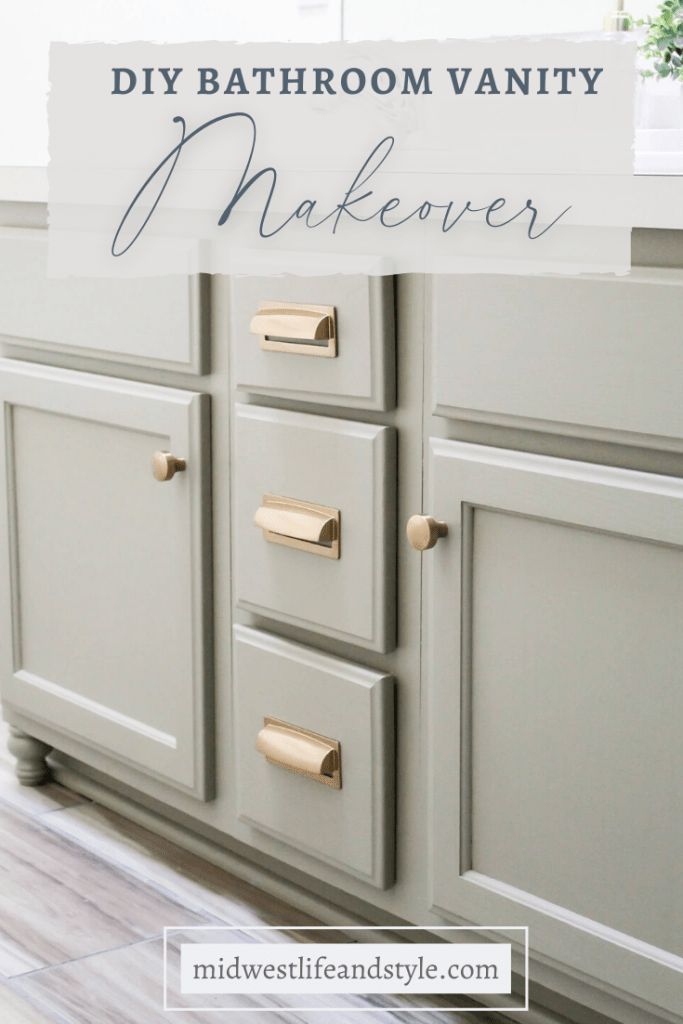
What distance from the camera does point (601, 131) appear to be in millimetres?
1121

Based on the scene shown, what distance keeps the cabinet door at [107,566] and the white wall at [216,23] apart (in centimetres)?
36

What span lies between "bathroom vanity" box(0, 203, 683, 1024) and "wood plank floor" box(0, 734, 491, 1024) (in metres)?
0.04

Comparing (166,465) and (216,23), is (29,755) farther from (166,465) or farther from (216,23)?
(216,23)

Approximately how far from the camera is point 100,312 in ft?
4.59

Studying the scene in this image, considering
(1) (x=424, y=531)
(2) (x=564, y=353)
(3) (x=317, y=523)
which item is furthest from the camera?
(3) (x=317, y=523)

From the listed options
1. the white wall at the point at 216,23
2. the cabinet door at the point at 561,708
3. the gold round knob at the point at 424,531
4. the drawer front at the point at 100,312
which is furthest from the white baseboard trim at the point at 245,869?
the white wall at the point at 216,23

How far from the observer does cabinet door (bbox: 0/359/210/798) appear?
135 centimetres

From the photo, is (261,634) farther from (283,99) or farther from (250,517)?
(283,99)

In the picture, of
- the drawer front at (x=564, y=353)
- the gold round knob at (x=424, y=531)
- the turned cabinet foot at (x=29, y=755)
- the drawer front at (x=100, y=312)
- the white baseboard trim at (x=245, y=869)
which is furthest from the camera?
the turned cabinet foot at (x=29, y=755)

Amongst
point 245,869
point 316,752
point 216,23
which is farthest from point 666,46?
point 216,23

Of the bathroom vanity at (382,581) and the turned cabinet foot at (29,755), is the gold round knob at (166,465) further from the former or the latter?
the turned cabinet foot at (29,755)

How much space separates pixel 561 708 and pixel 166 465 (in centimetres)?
50

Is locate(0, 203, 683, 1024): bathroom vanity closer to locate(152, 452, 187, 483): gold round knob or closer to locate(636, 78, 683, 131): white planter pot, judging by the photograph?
locate(152, 452, 187, 483): gold round knob

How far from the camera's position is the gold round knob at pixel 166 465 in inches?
51.8
